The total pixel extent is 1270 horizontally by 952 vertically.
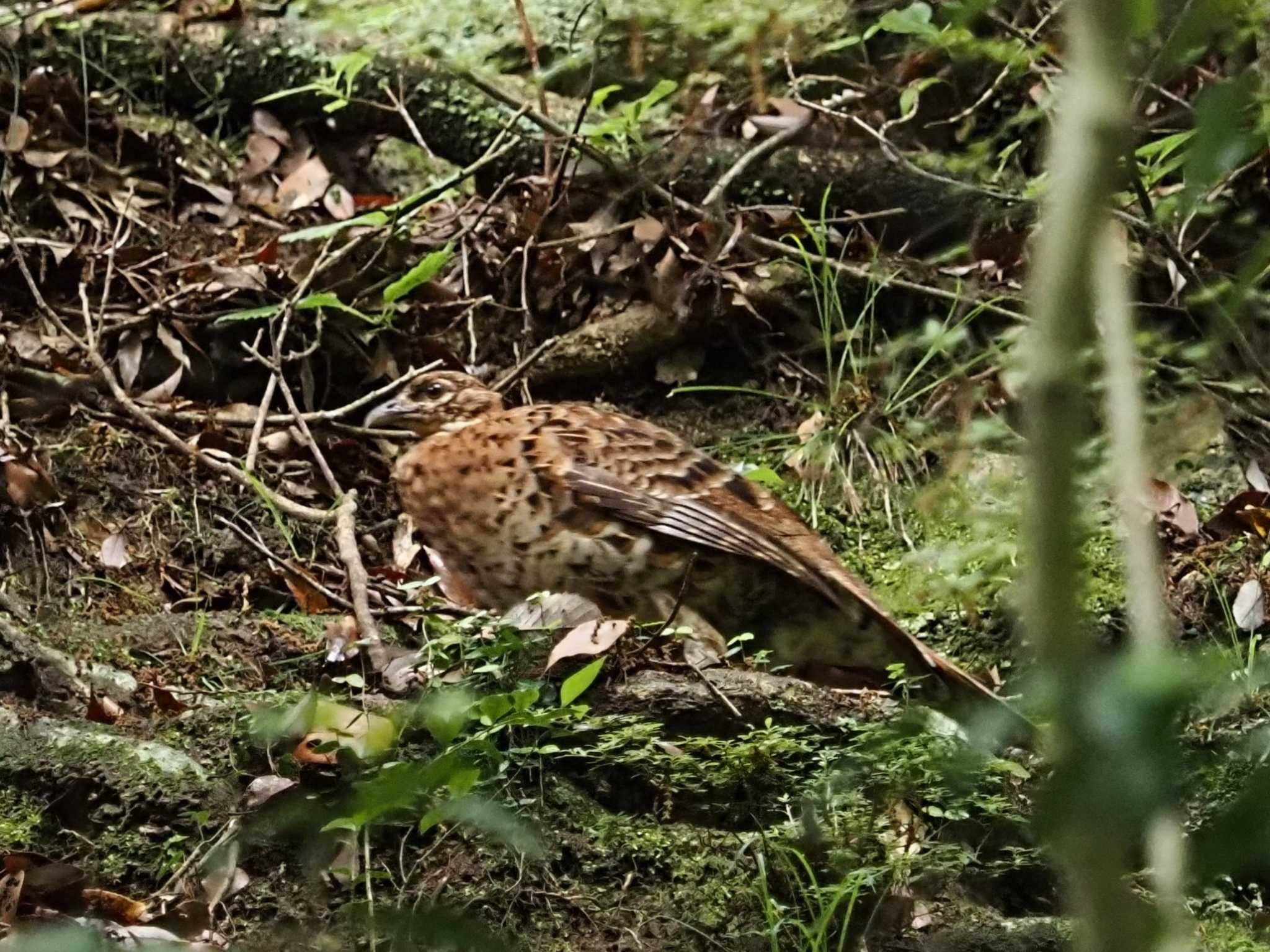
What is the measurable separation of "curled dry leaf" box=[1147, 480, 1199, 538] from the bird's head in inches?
93.4

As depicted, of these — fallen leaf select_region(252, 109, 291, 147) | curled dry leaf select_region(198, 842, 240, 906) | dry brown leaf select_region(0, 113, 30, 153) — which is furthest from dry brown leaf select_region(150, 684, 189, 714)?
fallen leaf select_region(252, 109, 291, 147)

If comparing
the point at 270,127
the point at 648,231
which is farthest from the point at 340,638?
the point at 270,127

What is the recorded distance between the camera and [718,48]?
6.01m

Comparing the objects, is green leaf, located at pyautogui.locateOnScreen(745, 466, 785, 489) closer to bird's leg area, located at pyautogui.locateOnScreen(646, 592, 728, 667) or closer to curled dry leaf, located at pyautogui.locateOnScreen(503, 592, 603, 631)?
bird's leg area, located at pyautogui.locateOnScreen(646, 592, 728, 667)

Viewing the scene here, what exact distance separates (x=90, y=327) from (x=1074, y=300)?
519cm

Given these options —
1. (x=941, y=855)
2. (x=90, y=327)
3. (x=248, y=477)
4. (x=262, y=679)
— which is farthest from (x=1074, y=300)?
(x=90, y=327)

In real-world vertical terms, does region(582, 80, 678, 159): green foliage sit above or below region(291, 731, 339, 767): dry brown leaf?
above

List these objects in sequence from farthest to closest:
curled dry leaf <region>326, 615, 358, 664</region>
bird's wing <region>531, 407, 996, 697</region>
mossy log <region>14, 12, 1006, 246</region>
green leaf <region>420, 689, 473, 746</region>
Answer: mossy log <region>14, 12, 1006, 246</region>
bird's wing <region>531, 407, 996, 697</region>
curled dry leaf <region>326, 615, 358, 664</region>
green leaf <region>420, 689, 473, 746</region>

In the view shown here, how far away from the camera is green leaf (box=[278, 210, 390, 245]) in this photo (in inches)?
212

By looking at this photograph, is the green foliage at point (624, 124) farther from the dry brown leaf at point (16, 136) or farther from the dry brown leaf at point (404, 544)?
the dry brown leaf at point (16, 136)

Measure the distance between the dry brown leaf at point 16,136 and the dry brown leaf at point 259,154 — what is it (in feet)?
3.15

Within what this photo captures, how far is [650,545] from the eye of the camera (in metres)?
4.59

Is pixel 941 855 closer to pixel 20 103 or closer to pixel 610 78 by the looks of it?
pixel 610 78

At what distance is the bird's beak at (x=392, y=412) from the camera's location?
5.34 m
